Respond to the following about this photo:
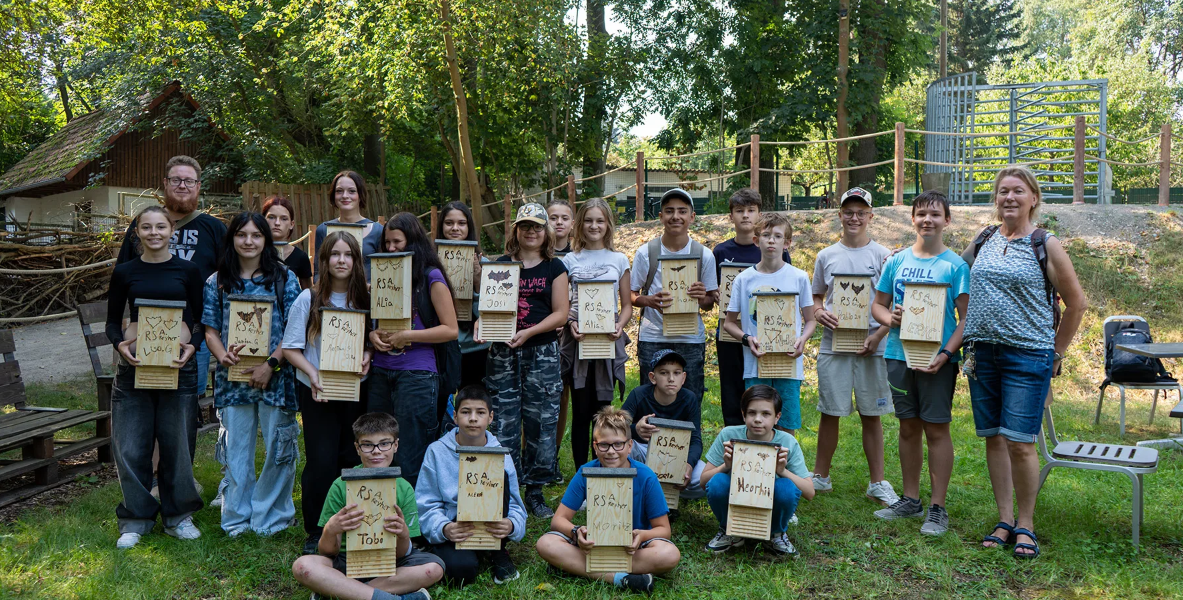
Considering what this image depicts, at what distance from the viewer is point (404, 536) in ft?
12.5

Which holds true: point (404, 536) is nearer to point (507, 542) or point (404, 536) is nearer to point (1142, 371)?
point (507, 542)

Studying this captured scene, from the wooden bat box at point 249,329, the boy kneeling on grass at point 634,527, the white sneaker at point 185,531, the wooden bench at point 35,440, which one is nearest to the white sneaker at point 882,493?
the boy kneeling on grass at point 634,527

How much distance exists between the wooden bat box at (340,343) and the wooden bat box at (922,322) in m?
2.93

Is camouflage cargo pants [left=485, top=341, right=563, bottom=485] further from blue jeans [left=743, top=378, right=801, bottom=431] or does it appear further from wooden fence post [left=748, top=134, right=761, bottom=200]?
wooden fence post [left=748, top=134, right=761, bottom=200]

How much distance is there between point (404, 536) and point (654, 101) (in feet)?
53.4

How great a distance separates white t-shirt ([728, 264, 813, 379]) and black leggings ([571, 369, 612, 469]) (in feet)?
2.95

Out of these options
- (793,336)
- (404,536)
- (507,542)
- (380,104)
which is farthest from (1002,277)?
(380,104)

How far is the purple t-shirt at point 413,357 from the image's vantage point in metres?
4.48

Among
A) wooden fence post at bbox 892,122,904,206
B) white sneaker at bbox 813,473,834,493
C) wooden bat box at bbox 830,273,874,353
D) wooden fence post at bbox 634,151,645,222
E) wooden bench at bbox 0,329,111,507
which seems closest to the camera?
wooden bat box at bbox 830,273,874,353

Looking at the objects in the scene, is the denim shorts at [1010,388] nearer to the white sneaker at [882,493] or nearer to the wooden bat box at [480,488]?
the white sneaker at [882,493]

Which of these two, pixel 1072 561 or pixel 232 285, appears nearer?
pixel 1072 561

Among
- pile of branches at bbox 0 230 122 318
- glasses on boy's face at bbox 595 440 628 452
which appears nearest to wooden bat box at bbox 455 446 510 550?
glasses on boy's face at bbox 595 440 628 452

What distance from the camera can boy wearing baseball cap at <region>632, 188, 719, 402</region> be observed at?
5145 mm

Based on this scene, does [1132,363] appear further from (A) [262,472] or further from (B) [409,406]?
(A) [262,472]
